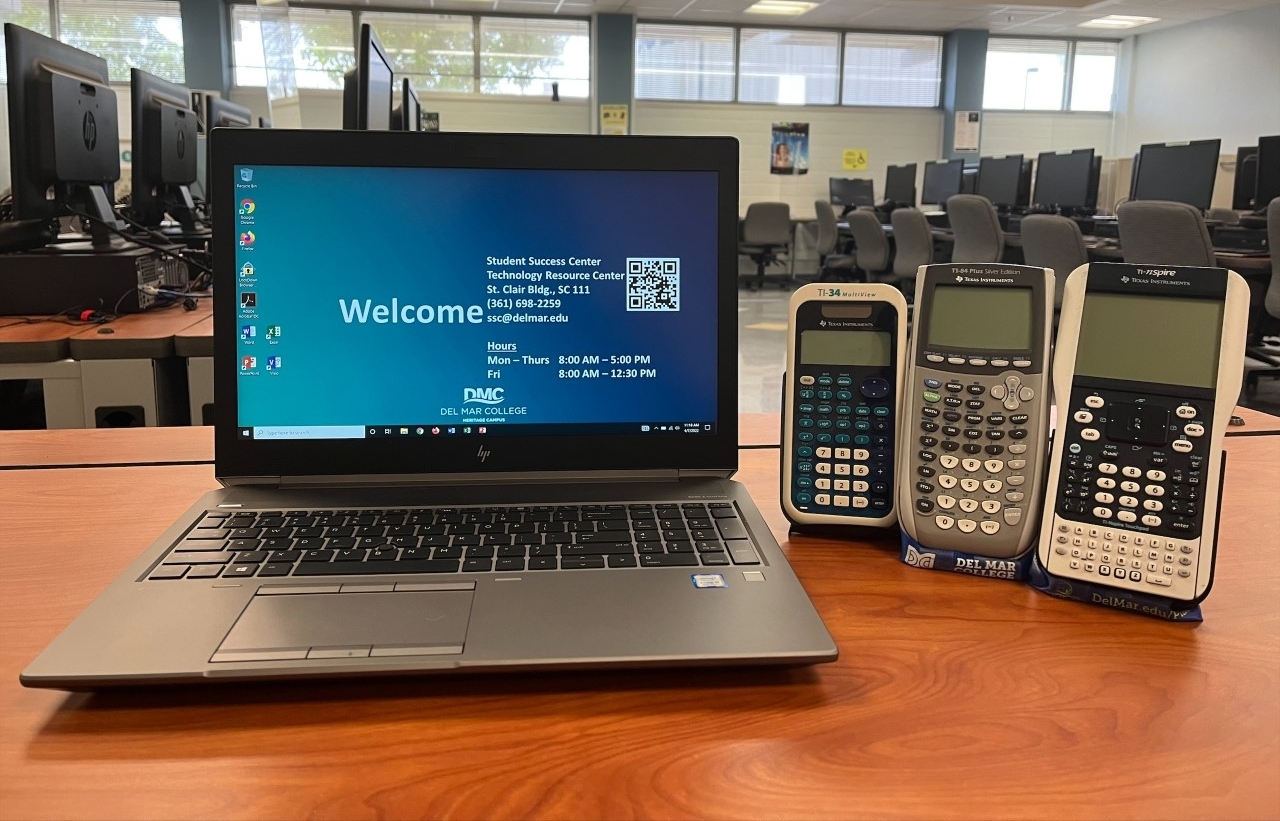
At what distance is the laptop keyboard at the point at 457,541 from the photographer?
0.62m

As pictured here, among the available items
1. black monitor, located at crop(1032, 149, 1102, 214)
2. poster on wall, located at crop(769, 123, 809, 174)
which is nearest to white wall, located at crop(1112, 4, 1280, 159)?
black monitor, located at crop(1032, 149, 1102, 214)

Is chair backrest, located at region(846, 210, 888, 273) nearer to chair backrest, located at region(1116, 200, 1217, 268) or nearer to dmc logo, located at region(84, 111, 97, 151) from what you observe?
chair backrest, located at region(1116, 200, 1217, 268)

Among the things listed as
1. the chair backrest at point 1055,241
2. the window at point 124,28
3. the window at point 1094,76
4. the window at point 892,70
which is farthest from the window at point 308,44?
the window at point 1094,76

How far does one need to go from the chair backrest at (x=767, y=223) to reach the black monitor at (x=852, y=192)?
0.83 metres

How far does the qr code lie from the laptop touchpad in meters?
0.31

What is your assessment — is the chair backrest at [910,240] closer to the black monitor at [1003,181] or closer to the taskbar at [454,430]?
A: the black monitor at [1003,181]

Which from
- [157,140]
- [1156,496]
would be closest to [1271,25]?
[157,140]

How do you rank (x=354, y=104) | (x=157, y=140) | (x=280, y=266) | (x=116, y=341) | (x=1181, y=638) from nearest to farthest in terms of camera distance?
(x=1181, y=638)
(x=280, y=266)
(x=354, y=104)
(x=116, y=341)
(x=157, y=140)

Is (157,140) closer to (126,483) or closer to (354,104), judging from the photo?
(354,104)

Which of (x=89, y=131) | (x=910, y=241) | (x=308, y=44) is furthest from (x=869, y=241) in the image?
(x=89, y=131)

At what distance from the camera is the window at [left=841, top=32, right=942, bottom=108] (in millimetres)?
9633

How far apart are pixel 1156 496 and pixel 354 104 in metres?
1.47

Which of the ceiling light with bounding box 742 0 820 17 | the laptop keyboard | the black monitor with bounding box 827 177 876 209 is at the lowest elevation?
the laptop keyboard

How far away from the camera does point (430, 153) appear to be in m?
0.77
